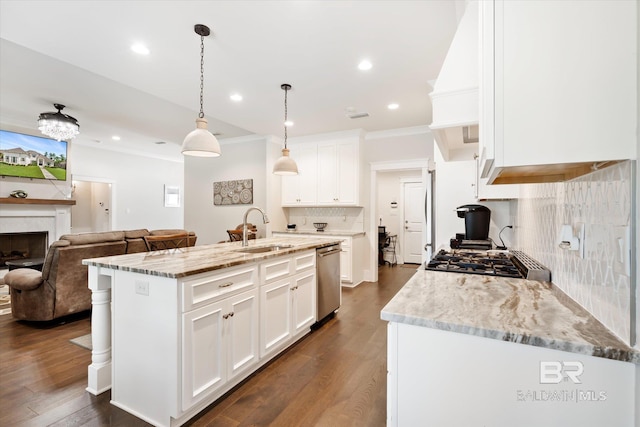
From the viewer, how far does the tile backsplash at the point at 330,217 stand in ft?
17.7

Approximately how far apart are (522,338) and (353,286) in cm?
422

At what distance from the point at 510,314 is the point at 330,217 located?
15.4 ft

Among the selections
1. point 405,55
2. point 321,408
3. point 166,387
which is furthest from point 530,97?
point 405,55

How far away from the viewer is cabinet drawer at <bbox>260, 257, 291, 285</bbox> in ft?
7.36

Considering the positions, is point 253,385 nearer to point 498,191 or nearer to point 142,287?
point 142,287

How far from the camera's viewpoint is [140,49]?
102 inches

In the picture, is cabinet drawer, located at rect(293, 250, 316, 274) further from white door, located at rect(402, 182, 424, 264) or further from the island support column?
white door, located at rect(402, 182, 424, 264)

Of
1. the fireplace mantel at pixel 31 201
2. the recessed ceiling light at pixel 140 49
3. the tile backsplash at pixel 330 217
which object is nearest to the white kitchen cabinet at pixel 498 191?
the recessed ceiling light at pixel 140 49

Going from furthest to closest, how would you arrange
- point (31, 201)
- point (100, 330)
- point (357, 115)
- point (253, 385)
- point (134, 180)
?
1. point (134, 180)
2. point (31, 201)
3. point (357, 115)
4. point (253, 385)
5. point (100, 330)

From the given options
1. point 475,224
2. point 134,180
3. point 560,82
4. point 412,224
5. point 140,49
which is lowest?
point 412,224

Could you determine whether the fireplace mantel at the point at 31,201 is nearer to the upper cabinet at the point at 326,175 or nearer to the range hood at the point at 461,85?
the upper cabinet at the point at 326,175

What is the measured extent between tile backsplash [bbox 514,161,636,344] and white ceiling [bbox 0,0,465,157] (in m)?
1.61

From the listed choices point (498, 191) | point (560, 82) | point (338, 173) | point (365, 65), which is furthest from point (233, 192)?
point (560, 82)

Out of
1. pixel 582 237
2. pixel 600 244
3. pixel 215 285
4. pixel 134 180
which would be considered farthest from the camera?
pixel 134 180
